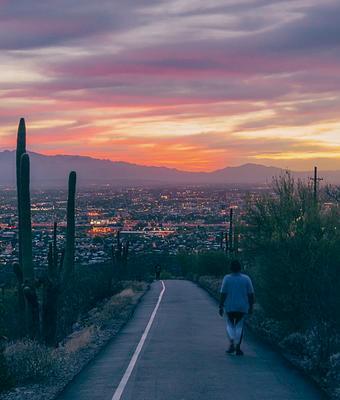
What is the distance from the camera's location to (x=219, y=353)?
18516mm

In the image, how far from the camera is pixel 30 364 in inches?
612

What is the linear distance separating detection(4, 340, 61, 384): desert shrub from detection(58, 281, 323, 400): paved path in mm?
625

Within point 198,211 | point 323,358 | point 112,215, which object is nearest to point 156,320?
point 323,358

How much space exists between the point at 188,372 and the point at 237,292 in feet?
9.95

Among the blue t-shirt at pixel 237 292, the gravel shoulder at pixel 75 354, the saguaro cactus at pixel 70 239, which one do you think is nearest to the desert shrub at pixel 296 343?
the blue t-shirt at pixel 237 292

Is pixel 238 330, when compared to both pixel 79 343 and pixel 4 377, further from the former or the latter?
pixel 4 377

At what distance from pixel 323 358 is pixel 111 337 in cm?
Result: 823

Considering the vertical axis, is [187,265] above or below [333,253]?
below

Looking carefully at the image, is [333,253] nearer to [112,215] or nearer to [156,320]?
[156,320]

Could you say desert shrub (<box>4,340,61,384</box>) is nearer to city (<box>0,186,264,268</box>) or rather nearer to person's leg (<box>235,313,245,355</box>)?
person's leg (<box>235,313,245,355</box>)

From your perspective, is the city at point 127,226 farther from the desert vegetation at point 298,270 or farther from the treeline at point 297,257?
the treeline at point 297,257

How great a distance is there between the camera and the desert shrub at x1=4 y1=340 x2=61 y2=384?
15.3m

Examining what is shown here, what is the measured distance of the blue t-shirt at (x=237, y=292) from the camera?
18109 millimetres

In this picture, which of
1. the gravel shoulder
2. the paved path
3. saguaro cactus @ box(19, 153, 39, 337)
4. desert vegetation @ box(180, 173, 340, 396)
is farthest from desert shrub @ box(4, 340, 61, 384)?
saguaro cactus @ box(19, 153, 39, 337)
